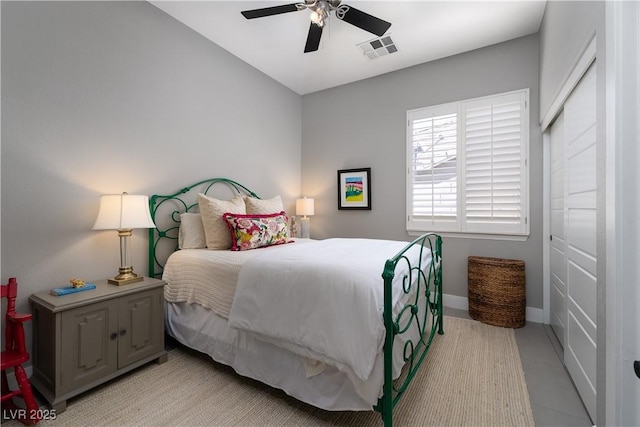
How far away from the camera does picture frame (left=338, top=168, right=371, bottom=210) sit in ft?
12.6

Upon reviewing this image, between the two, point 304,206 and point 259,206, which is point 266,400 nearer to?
point 259,206

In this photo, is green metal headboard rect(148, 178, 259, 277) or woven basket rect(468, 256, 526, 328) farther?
woven basket rect(468, 256, 526, 328)

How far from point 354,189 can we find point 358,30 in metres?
1.88

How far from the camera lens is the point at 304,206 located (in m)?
4.02

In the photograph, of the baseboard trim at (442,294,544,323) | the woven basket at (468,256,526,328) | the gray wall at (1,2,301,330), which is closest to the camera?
the gray wall at (1,2,301,330)

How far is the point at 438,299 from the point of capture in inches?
98.3

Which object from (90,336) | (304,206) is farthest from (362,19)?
(90,336)

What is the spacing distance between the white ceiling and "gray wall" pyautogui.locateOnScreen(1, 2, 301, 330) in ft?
1.06

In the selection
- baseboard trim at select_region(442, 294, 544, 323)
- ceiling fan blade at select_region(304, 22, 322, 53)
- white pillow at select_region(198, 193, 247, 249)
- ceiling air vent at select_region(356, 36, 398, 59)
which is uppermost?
ceiling air vent at select_region(356, 36, 398, 59)

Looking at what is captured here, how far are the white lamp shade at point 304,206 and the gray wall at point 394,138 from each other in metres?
0.28

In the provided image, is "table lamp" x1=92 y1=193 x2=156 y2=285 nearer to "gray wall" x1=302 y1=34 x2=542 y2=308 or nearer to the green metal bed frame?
the green metal bed frame

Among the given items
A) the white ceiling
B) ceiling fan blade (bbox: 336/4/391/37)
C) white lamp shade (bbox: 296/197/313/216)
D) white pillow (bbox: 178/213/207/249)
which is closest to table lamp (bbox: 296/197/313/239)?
white lamp shade (bbox: 296/197/313/216)

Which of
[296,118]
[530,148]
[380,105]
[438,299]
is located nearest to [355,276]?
[438,299]

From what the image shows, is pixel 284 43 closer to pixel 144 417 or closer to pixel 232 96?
pixel 232 96
